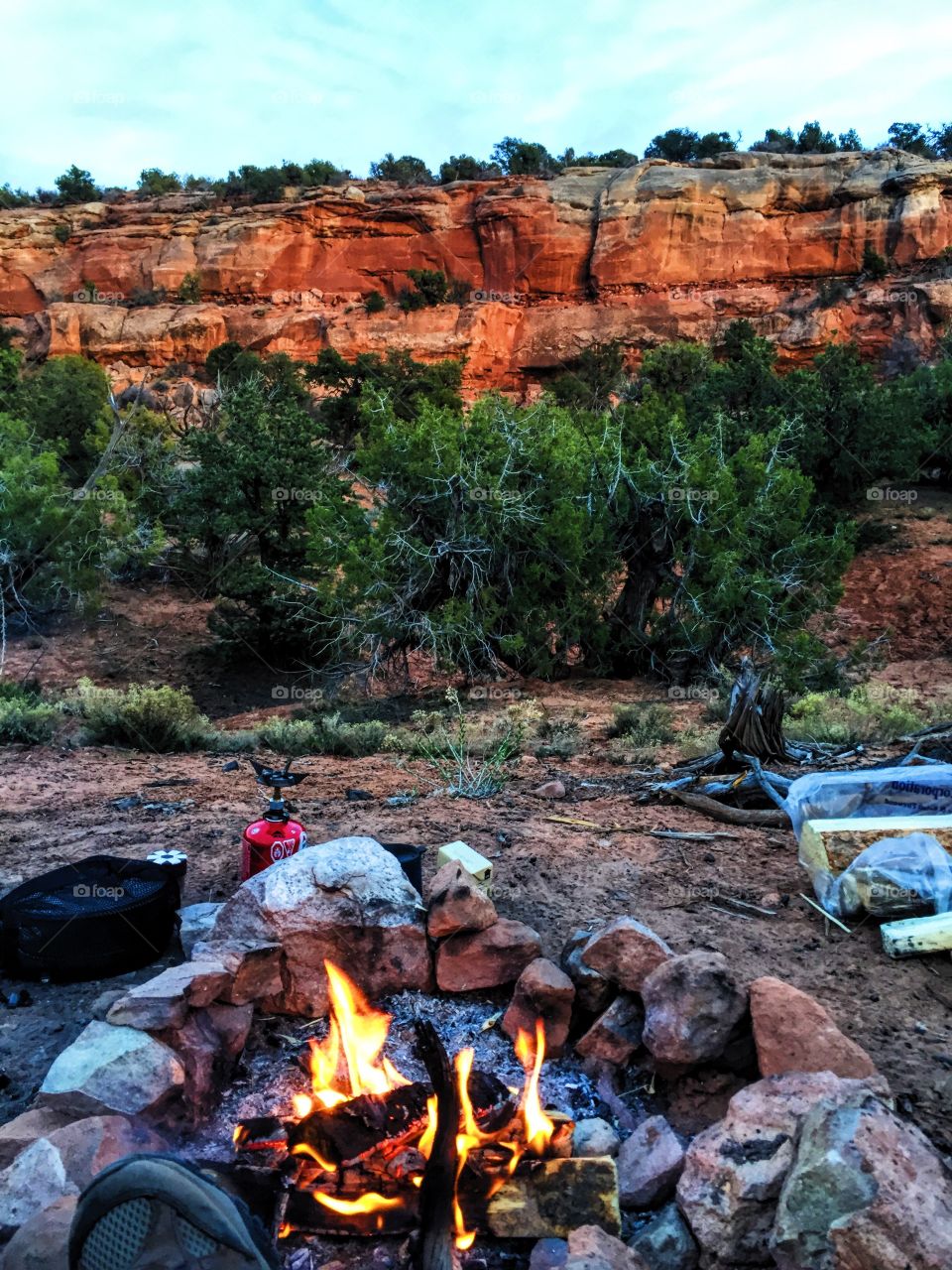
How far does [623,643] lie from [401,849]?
8616mm

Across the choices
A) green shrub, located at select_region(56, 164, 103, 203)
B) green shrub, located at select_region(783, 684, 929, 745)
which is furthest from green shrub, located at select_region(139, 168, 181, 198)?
green shrub, located at select_region(783, 684, 929, 745)

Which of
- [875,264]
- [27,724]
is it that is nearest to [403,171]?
[875,264]

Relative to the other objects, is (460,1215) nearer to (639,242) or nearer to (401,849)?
(401,849)

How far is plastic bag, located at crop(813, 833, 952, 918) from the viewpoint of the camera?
308 centimetres

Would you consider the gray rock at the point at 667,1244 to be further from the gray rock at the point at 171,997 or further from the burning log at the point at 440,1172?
the gray rock at the point at 171,997

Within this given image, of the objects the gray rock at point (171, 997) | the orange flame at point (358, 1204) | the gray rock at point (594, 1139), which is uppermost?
the gray rock at point (171, 997)

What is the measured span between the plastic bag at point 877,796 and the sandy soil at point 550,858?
0.28m

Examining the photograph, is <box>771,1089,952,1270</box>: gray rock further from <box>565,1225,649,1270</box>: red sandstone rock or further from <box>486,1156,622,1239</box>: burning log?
<box>486,1156,622,1239</box>: burning log

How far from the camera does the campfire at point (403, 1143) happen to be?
6.79 ft

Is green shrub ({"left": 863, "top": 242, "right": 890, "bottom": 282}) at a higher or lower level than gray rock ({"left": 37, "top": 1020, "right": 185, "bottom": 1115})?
higher

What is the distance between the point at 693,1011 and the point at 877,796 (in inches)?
69.8

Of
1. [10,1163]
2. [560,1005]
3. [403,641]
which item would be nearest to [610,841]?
[560,1005]

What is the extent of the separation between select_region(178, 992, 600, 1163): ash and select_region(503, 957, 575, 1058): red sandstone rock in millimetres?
61

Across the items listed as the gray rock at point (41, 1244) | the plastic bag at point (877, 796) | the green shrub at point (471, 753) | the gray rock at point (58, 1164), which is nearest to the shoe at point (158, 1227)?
the gray rock at point (41, 1244)
